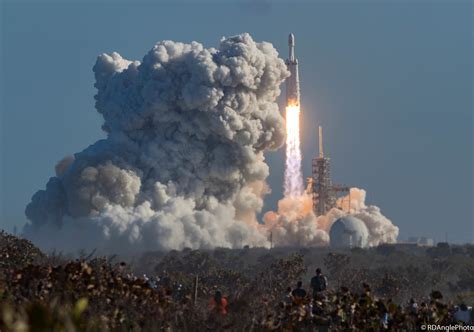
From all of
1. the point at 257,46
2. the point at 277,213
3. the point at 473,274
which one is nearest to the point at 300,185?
the point at 277,213

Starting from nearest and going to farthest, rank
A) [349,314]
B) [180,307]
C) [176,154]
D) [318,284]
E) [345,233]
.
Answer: [180,307] < [349,314] < [318,284] < [176,154] < [345,233]

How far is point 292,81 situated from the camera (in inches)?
4158

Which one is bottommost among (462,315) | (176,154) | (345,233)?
(462,315)

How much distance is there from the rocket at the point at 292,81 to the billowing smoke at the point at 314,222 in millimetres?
11503

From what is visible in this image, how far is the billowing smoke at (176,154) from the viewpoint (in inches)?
3915

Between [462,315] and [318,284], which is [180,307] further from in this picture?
[462,315]

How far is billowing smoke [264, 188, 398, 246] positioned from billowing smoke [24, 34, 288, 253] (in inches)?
144

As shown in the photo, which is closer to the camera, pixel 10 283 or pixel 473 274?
pixel 10 283

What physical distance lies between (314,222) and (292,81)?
44.6 feet

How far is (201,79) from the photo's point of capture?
97.9 meters

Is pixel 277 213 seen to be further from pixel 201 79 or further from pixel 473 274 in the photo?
pixel 473 274

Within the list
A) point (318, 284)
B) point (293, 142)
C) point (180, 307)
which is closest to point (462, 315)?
point (318, 284)

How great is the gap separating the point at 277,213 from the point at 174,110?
701 inches

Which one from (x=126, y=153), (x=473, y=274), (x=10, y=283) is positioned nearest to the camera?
(x=10, y=283)
